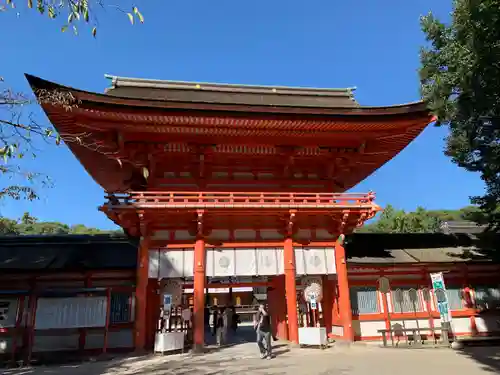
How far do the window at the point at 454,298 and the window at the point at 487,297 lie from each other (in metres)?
0.82

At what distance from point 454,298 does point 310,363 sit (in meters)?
9.83

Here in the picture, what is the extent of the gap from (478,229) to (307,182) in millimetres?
20404

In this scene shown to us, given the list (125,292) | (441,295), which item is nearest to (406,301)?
(441,295)

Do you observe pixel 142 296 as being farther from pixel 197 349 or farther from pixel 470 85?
pixel 470 85

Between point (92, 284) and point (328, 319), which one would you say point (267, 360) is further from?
point (92, 284)

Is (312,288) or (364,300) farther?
(364,300)

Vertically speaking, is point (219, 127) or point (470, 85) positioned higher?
point (470, 85)

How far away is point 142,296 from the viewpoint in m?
12.9

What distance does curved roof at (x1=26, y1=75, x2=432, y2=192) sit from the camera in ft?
40.3

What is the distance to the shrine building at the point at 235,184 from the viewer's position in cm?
1274

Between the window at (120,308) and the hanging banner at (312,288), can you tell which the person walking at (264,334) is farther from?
the window at (120,308)

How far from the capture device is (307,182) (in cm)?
1564

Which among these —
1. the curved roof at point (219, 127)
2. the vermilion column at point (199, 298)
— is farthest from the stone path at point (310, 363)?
the curved roof at point (219, 127)

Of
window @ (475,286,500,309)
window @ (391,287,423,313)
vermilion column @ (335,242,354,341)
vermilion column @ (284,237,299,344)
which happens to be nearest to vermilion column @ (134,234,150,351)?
vermilion column @ (284,237,299,344)
